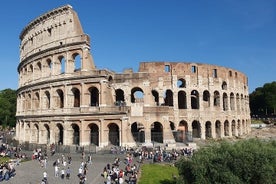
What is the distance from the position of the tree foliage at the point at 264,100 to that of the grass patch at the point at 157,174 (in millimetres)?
57586

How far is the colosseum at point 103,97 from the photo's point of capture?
100ft

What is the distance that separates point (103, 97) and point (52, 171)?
34.4 ft

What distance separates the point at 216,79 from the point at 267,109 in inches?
1758

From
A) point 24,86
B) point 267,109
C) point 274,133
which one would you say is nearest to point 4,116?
point 24,86

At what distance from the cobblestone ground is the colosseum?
399 centimetres

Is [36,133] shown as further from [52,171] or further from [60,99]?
[52,171]

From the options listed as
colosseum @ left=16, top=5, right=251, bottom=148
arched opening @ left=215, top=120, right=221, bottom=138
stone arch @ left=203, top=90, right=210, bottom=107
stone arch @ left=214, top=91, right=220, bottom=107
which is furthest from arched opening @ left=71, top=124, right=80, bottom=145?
stone arch @ left=214, top=91, right=220, bottom=107

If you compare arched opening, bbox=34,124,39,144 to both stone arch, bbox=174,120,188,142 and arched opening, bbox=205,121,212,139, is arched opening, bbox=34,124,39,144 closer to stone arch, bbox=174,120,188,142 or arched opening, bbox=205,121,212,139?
stone arch, bbox=174,120,188,142

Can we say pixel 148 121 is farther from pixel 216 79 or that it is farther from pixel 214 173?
pixel 214 173

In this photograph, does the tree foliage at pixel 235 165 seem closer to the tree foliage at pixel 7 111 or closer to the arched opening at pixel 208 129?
the arched opening at pixel 208 129

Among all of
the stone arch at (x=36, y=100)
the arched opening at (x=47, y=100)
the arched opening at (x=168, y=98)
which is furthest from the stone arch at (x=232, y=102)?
the stone arch at (x=36, y=100)

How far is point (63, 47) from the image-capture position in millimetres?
32906

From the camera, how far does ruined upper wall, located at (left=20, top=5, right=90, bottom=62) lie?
32.5 m

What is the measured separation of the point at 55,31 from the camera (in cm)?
3422
